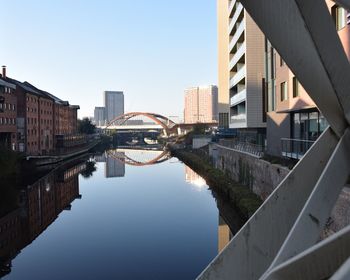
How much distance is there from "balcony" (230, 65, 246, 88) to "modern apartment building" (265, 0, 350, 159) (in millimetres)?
6678

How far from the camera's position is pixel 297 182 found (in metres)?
4.28

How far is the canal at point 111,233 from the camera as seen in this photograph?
55.2 feet

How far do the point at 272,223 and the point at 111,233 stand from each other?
1933 centimetres

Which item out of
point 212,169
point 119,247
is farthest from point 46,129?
point 119,247

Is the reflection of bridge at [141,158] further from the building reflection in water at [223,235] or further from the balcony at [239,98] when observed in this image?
the building reflection in water at [223,235]

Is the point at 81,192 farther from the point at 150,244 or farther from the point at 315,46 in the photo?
the point at 315,46

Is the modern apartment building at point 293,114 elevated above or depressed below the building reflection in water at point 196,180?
above

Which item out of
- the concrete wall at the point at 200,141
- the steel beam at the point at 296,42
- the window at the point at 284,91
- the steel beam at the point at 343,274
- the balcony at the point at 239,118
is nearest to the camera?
the steel beam at the point at 343,274

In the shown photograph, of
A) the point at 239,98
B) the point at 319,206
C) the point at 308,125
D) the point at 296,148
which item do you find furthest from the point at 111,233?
the point at 239,98

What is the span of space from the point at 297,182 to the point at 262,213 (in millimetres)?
554

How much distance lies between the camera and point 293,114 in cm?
2578

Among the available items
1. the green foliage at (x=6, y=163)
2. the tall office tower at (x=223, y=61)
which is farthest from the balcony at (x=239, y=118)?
the green foliage at (x=6, y=163)

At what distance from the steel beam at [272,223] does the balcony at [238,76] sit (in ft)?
121

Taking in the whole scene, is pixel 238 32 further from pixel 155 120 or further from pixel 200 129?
pixel 155 120
